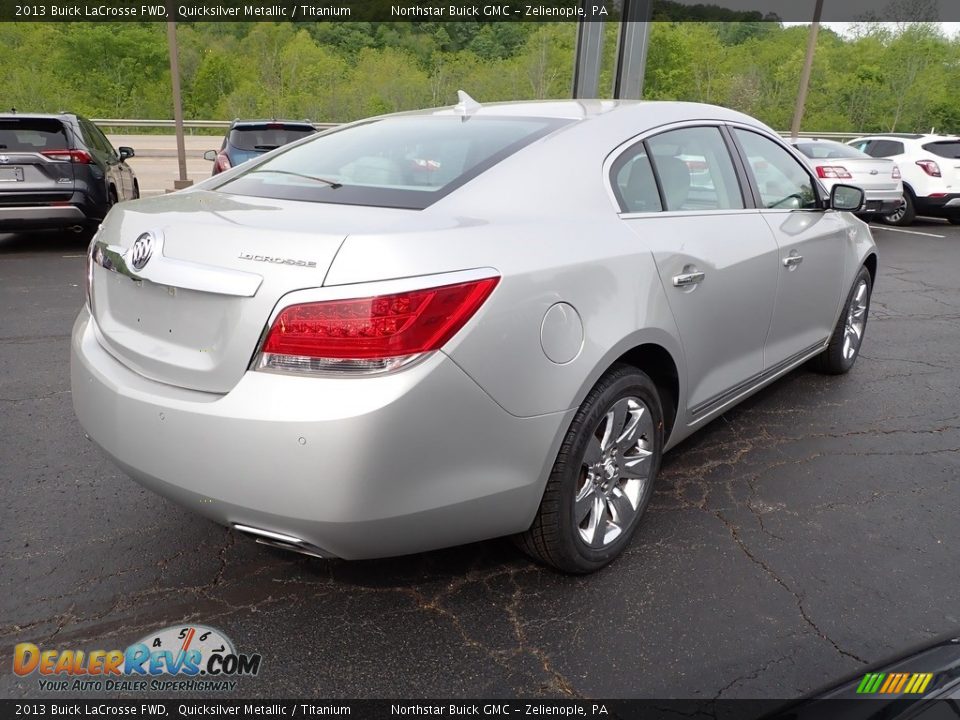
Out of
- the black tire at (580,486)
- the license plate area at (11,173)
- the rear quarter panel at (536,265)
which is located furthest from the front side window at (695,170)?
the license plate area at (11,173)

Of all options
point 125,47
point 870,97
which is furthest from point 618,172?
point 870,97

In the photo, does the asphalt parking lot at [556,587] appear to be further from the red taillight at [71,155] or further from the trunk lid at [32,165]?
the red taillight at [71,155]

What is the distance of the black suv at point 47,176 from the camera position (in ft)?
26.0

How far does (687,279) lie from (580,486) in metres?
0.85

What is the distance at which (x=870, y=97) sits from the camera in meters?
45.7

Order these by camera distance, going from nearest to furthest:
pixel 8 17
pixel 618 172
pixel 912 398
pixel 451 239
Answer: pixel 451 239, pixel 618 172, pixel 912 398, pixel 8 17

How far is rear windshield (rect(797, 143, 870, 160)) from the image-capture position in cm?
1237

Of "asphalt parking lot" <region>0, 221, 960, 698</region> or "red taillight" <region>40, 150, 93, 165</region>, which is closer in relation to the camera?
"asphalt parking lot" <region>0, 221, 960, 698</region>

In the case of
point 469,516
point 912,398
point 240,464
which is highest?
point 240,464

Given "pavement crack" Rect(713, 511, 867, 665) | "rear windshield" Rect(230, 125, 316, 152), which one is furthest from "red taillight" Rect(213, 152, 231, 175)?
"pavement crack" Rect(713, 511, 867, 665)

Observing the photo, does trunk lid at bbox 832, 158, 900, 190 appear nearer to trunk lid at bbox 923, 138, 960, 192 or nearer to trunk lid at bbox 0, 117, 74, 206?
trunk lid at bbox 923, 138, 960, 192

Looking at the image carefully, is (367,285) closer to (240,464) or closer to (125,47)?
(240,464)

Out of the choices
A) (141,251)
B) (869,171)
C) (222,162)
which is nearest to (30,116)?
(222,162)

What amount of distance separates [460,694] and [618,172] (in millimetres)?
1782
